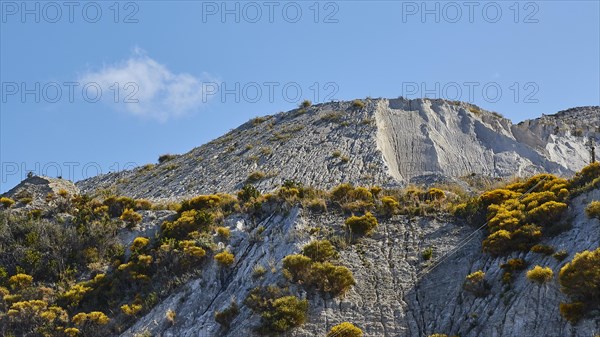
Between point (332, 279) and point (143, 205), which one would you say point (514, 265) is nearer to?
point (332, 279)

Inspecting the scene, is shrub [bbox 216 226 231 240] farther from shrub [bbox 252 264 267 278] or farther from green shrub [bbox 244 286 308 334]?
green shrub [bbox 244 286 308 334]

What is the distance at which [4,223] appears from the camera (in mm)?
30438

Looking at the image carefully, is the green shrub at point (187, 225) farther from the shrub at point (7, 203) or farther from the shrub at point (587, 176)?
the shrub at point (587, 176)

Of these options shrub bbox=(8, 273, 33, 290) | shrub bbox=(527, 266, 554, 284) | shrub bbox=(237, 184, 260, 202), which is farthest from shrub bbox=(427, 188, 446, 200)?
shrub bbox=(8, 273, 33, 290)

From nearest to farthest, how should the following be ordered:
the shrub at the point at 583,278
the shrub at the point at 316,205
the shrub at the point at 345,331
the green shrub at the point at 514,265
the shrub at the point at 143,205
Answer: the shrub at the point at 583,278, the shrub at the point at 345,331, the green shrub at the point at 514,265, the shrub at the point at 316,205, the shrub at the point at 143,205

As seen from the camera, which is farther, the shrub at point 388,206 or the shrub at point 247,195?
the shrub at point 247,195

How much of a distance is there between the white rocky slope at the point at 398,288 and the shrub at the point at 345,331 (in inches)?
22.8

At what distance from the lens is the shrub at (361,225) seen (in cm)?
2572

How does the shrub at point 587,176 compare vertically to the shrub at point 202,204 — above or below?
above

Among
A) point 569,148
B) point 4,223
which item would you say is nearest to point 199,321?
point 4,223

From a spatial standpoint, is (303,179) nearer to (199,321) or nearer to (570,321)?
(199,321)

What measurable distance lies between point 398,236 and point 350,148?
16.2 m

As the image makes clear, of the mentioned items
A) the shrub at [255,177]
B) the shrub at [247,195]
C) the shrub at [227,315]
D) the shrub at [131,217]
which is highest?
the shrub at [255,177]

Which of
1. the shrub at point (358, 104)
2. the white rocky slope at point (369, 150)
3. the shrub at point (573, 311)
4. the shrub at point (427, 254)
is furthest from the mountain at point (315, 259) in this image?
the shrub at point (358, 104)
